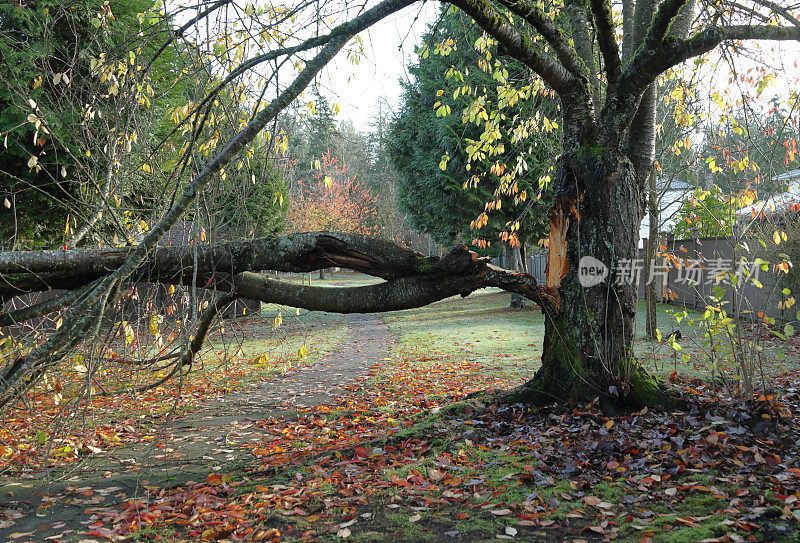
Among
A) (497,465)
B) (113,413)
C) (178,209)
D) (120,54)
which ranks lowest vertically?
(113,413)

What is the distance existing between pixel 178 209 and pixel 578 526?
3.12 m

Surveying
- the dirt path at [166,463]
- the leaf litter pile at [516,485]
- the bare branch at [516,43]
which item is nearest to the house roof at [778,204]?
the leaf litter pile at [516,485]

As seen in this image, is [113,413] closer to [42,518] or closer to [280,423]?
[280,423]

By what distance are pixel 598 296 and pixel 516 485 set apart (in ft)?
6.66

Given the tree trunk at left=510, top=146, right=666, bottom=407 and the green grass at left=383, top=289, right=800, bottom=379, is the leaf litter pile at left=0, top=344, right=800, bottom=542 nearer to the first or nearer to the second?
the tree trunk at left=510, top=146, right=666, bottom=407

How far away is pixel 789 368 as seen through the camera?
747 cm

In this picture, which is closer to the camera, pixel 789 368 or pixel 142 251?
pixel 142 251

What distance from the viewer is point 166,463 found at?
4.89 metres

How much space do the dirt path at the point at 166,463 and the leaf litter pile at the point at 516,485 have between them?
134 mm

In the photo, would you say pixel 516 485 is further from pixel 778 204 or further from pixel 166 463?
pixel 778 204

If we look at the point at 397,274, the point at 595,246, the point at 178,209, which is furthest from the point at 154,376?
the point at 595,246

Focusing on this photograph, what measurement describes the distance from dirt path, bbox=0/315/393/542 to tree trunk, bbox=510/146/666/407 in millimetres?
3296

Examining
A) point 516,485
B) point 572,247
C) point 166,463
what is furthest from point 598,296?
point 166,463

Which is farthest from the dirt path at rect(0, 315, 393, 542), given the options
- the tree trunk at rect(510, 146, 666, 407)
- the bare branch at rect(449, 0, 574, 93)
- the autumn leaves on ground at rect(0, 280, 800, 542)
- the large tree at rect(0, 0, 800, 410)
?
the bare branch at rect(449, 0, 574, 93)
